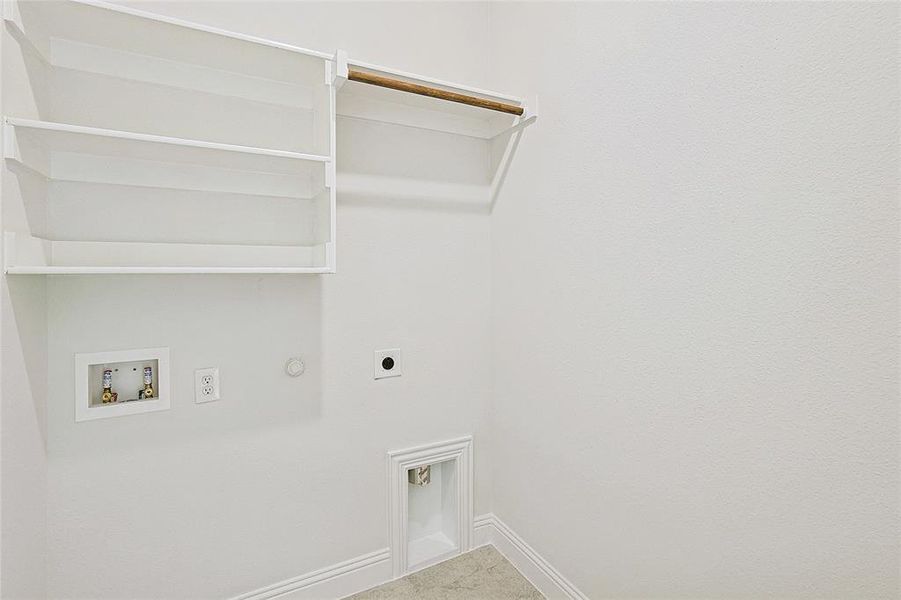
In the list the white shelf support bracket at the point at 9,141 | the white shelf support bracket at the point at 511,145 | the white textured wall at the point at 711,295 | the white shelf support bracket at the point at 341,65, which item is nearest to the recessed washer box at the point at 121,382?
the white shelf support bracket at the point at 9,141

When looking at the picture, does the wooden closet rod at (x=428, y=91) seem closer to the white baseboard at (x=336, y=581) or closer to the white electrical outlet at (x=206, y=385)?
the white electrical outlet at (x=206, y=385)

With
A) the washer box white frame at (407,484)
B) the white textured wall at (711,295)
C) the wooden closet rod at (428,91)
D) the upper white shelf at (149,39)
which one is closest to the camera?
the white textured wall at (711,295)

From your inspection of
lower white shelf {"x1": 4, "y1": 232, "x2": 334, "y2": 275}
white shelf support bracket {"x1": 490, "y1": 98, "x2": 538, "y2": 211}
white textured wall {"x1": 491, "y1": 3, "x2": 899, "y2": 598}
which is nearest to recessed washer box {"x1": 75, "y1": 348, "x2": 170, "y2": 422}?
lower white shelf {"x1": 4, "y1": 232, "x2": 334, "y2": 275}

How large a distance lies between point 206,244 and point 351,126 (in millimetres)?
686

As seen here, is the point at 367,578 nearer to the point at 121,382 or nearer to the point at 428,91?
the point at 121,382

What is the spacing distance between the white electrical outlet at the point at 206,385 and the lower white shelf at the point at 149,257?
359mm

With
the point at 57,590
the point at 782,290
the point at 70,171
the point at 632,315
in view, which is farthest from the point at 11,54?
the point at 782,290

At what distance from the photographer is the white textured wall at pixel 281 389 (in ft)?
4.65

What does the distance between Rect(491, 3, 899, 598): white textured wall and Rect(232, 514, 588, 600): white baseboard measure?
0.07 m

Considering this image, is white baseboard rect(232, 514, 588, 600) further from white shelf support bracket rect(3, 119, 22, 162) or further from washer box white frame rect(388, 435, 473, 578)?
white shelf support bracket rect(3, 119, 22, 162)

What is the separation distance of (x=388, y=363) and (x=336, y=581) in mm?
862

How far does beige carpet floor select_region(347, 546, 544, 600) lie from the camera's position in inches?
71.0

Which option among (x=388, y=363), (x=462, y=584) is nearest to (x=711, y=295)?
(x=388, y=363)

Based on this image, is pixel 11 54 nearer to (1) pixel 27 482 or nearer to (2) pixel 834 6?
(1) pixel 27 482
